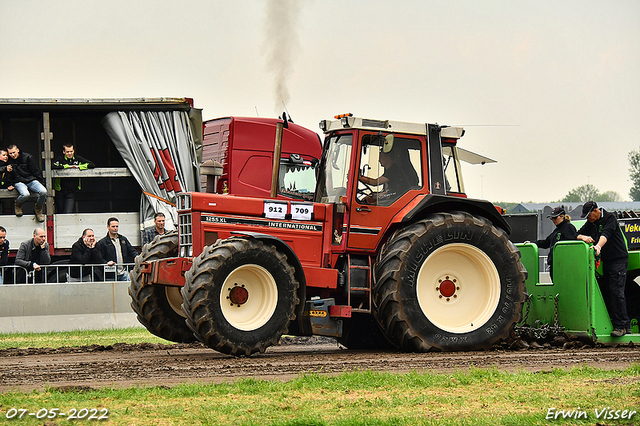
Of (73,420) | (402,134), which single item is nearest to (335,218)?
(402,134)

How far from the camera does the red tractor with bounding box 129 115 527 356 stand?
9.03 m

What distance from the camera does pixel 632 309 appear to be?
10844 millimetres

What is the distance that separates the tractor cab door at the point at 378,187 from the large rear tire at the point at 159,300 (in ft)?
7.42

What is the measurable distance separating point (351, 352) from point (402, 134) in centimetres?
273

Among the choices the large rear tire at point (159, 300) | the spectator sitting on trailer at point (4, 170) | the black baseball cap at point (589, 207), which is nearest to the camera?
the large rear tire at point (159, 300)

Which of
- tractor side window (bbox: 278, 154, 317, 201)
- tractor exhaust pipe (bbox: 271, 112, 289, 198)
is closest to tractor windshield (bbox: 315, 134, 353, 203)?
tractor exhaust pipe (bbox: 271, 112, 289, 198)

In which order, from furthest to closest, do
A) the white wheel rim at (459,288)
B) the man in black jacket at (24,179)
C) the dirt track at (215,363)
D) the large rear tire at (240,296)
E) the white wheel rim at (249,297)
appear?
the man in black jacket at (24,179) → the white wheel rim at (459,288) → the white wheel rim at (249,297) → the large rear tire at (240,296) → the dirt track at (215,363)

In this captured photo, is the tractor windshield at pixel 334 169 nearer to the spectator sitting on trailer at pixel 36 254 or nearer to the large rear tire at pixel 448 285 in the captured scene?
the large rear tire at pixel 448 285

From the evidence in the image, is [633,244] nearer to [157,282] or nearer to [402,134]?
[402,134]

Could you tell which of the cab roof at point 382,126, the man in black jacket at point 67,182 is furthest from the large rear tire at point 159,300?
the man in black jacket at point 67,182

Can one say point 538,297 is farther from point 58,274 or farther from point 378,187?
point 58,274

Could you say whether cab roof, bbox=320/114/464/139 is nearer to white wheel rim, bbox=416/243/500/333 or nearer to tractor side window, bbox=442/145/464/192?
tractor side window, bbox=442/145/464/192

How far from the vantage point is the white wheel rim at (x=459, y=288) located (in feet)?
31.6

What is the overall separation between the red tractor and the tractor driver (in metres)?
0.01
